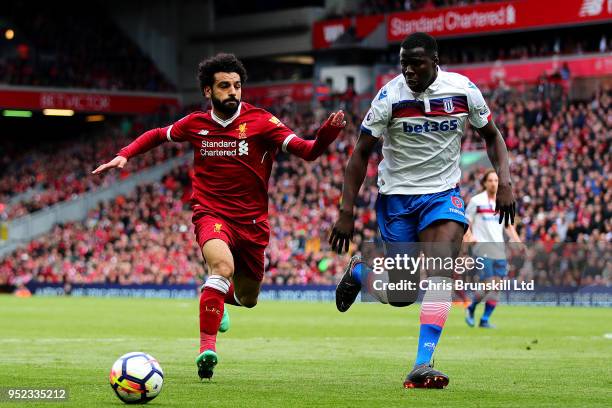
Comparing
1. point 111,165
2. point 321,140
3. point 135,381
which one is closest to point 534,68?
point 321,140

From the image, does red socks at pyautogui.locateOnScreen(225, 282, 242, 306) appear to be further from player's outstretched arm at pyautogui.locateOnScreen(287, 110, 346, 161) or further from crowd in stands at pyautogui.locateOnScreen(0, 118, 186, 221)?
crowd in stands at pyautogui.locateOnScreen(0, 118, 186, 221)

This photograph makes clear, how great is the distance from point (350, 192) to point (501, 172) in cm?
122

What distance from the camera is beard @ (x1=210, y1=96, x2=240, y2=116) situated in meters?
11.0

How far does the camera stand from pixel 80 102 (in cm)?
5666

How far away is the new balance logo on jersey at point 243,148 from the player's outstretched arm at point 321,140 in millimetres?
405

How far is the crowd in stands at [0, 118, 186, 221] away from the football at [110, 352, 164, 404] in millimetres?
44518

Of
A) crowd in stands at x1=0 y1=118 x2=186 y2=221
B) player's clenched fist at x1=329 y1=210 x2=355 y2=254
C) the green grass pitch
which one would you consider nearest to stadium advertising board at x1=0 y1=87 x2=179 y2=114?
crowd in stands at x1=0 y1=118 x2=186 y2=221

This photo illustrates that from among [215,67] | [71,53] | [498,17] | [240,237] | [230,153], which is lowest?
[240,237]

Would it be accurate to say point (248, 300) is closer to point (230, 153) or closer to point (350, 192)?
point (230, 153)

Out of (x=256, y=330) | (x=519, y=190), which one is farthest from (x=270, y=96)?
(x=256, y=330)

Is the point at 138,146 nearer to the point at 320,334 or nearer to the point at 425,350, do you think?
the point at 425,350

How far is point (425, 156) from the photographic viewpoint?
9914 millimetres

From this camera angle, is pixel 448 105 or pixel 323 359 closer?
pixel 448 105

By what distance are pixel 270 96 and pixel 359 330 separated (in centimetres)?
3504
